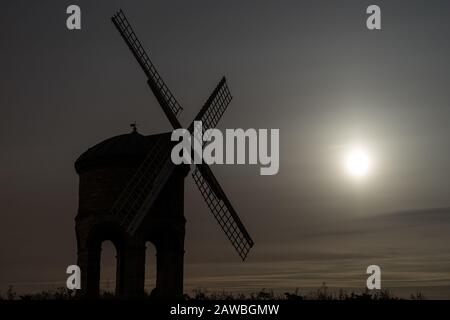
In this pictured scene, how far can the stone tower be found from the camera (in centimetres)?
3522

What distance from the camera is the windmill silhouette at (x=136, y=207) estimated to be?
35062 mm

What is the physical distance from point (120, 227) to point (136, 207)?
138cm

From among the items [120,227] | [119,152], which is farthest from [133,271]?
[119,152]

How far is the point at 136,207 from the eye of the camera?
34750 mm

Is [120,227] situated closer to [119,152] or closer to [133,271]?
[133,271]

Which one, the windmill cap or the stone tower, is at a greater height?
the windmill cap

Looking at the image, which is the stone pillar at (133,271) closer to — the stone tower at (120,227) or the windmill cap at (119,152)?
the stone tower at (120,227)

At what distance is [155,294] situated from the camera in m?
36.2

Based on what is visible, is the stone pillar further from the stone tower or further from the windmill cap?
the windmill cap

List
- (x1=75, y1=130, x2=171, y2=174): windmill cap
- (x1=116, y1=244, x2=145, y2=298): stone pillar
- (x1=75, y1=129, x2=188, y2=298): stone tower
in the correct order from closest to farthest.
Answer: (x1=116, y1=244, x2=145, y2=298): stone pillar
(x1=75, y1=129, x2=188, y2=298): stone tower
(x1=75, y1=130, x2=171, y2=174): windmill cap

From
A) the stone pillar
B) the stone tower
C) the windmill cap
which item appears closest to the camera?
the stone pillar

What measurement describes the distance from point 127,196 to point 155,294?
4733 millimetres
